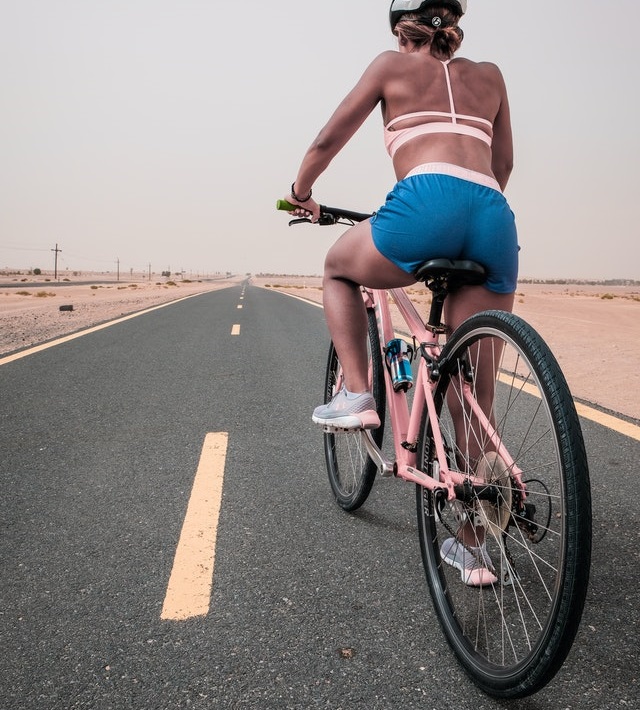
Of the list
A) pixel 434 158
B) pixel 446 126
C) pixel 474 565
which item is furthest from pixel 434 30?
pixel 474 565

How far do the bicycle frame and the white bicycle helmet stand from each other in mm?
1077

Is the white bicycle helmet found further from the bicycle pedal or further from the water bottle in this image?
the bicycle pedal

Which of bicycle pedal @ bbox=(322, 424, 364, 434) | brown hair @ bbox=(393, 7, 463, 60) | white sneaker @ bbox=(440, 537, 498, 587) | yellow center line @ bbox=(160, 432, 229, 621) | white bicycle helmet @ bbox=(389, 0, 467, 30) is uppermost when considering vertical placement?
white bicycle helmet @ bbox=(389, 0, 467, 30)

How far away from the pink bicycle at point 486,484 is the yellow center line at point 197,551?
0.83 meters

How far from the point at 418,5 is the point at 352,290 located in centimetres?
108

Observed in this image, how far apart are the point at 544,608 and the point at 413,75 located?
1.97 metres

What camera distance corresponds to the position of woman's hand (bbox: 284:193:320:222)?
2643mm

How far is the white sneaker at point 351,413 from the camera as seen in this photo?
89.3 inches

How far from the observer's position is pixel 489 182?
6.06 feet

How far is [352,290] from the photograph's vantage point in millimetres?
2344

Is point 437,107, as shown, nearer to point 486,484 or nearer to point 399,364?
point 399,364

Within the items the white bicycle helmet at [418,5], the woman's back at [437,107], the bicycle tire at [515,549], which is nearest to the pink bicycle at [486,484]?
the bicycle tire at [515,549]

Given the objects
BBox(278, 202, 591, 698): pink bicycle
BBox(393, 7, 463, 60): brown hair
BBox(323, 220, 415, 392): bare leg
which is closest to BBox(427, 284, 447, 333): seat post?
BBox(278, 202, 591, 698): pink bicycle

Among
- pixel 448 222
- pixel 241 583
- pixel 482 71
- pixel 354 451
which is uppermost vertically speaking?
pixel 482 71
